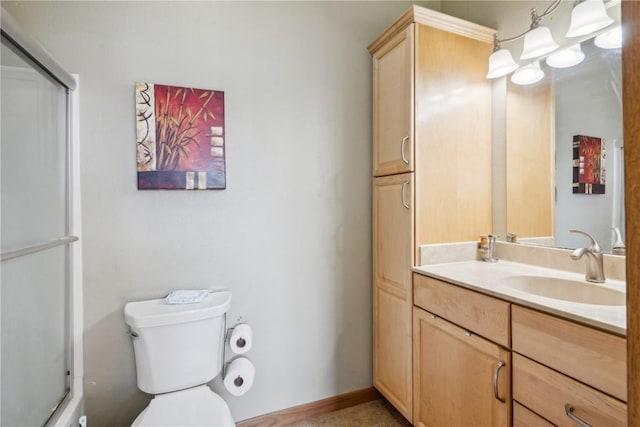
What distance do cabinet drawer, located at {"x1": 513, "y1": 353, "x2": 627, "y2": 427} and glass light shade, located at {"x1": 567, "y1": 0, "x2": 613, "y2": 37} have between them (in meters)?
1.34

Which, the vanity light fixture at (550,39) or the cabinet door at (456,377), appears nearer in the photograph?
the cabinet door at (456,377)

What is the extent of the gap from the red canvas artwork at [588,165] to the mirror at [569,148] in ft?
0.04

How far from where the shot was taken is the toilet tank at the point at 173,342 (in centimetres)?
126

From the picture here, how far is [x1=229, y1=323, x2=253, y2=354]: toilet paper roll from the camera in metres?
1.47

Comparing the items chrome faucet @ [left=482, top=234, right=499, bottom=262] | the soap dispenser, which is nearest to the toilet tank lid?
chrome faucet @ [left=482, top=234, right=499, bottom=262]

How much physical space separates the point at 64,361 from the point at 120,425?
405 mm

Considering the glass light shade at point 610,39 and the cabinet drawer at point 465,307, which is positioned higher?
the glass light shade at point 610,39

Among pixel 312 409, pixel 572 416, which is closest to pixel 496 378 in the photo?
pixel 572 416

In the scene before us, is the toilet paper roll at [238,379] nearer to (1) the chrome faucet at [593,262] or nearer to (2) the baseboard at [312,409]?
(2) the baseboard at [312,409]

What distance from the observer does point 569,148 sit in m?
1.42

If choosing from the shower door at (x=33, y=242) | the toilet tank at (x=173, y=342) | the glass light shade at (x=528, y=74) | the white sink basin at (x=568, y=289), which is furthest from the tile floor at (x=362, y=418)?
the glass light shade at (x=528, y=74)

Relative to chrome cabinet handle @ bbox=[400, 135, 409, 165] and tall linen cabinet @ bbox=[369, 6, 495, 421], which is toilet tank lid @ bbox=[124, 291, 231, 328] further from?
chrome cabinet handle @ bbox=[400, 135, 409, 165]

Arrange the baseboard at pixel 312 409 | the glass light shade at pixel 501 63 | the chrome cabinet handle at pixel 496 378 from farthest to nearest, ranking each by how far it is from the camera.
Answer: the baseboard at pixel 312 409, the glass light shade at pixel 501 63, the chrome cabinet handle at pixel 496 378

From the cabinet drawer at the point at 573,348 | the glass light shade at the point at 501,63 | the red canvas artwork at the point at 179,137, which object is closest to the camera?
the cabinet drawer at the point at 573,348
